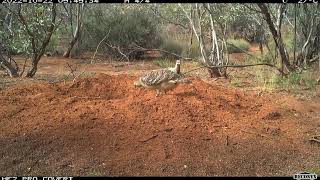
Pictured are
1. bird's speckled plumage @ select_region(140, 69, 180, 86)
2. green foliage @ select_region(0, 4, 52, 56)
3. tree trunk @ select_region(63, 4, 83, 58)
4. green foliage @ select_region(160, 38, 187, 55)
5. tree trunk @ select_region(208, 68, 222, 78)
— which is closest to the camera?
bird's speckled plumage @ select_region(140, 69, 180, 86)

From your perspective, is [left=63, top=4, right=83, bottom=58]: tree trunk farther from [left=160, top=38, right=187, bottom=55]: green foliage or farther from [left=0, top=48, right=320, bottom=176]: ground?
[left=0, top=48, right=320, bottom=176]: ground

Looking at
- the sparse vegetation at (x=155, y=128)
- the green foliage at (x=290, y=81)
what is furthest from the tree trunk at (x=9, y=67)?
the green foliage at (x=290, y=81)

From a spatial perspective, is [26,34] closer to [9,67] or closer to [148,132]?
[9,67]

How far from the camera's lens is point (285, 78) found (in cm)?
705

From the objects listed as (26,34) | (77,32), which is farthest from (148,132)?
(77,32)

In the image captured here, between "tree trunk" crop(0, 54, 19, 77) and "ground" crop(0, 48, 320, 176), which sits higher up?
"tree trunk" crop(0, 54, 19, 77)

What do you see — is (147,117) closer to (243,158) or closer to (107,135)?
(107,135)

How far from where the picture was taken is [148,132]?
13.9 feet

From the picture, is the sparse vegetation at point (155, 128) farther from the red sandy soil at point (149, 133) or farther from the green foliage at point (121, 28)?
the green foliage at point (121, 28)

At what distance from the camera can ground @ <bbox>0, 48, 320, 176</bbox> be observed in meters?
3.82

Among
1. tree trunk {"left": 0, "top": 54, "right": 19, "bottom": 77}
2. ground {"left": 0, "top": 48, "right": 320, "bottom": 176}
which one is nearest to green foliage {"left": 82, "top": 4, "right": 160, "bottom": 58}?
tree trunk {"left": 0, "top": 54, "right": 19, "bottom": 77}

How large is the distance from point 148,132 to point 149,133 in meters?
0.02

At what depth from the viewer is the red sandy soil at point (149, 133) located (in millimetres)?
3814

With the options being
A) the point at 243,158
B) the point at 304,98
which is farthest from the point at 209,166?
the point at 304,98
